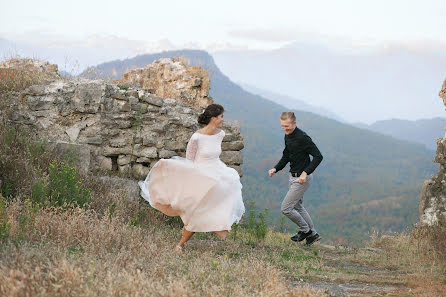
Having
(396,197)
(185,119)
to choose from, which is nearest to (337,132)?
(396,197)

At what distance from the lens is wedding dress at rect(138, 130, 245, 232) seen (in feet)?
21.9

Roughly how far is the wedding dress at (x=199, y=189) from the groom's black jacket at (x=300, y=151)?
170cm

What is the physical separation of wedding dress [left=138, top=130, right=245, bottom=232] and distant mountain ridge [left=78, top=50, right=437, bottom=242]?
104 feet

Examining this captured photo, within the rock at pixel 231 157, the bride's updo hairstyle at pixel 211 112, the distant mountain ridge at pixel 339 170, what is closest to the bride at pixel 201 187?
the bride's updo hairstyle at pixel 211 112

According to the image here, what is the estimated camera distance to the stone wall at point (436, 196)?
9625 mm

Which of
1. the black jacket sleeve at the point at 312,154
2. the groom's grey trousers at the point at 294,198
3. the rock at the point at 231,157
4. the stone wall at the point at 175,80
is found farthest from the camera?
the stone wall at the point at 175,80

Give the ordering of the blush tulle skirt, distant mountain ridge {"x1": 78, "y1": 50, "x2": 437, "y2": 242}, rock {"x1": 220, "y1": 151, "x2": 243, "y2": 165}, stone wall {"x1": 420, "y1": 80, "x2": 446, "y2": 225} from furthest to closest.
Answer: distant mountain ridge {"x1": 78, "y1": 50, "x2": 437, "y2": 242} < rock {"x1": 220, "y1": 151, "x2": 243, "y2": 165} < stone wall {"x1": 420, "y1": 80, "x2": 446, "y2": 225} < the blush tulle skirt

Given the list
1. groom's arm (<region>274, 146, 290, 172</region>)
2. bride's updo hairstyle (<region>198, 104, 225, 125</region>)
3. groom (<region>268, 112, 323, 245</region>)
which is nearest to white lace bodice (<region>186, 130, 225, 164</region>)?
bride's updo hairstyle (<region>198, 104, 225, 125</region>)

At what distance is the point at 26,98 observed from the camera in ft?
32.8

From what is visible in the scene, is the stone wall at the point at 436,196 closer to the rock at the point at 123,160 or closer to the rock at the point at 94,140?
the rock at the point at 123,160

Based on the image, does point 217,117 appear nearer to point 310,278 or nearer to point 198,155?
point 198,155

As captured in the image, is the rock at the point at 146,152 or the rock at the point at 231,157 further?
the rock at the point at 231,157

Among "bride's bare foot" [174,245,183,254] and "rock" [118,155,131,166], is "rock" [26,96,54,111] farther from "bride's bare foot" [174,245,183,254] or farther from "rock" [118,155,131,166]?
"bride's bare foot" [174,245,183,254]

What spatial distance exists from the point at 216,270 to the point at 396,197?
7835cm
